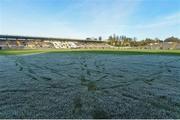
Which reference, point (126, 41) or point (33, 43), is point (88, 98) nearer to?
point (33, 43)

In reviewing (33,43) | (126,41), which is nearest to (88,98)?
(33,43)

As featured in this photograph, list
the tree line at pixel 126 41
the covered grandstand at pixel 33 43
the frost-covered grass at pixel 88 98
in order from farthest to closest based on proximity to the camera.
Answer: the tree line at pixel 126 41, the covered grandstand at pixel 33 43, the frost-covered grass at pixel 88 98

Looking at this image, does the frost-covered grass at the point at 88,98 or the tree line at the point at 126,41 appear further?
the tree line at the point at 126,41

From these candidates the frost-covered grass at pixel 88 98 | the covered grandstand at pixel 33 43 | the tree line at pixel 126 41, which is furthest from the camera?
the tree line at pixel 126 41

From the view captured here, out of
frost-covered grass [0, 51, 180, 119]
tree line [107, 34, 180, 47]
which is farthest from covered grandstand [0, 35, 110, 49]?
frost-covered grass [0, 51, 180, 119]

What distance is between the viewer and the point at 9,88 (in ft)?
35.2

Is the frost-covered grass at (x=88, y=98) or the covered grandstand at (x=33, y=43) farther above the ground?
the covered grandstand at (x=33, y=43)

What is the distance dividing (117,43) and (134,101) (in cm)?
12825

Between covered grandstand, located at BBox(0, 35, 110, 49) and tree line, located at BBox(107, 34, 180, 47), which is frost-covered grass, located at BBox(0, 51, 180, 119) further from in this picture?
tree line, located at BBox(107, 34, 180, 47)

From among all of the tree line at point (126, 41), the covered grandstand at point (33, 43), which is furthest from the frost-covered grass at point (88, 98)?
the tree line at point (126, 41)

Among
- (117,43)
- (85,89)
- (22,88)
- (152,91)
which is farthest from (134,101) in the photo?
(117,43)

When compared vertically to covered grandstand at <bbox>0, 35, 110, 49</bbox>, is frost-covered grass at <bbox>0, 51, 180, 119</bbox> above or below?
below

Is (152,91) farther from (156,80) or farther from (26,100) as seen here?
(26,100)

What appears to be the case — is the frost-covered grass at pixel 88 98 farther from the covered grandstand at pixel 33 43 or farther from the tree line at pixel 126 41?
the tree line at pixel 126 41
